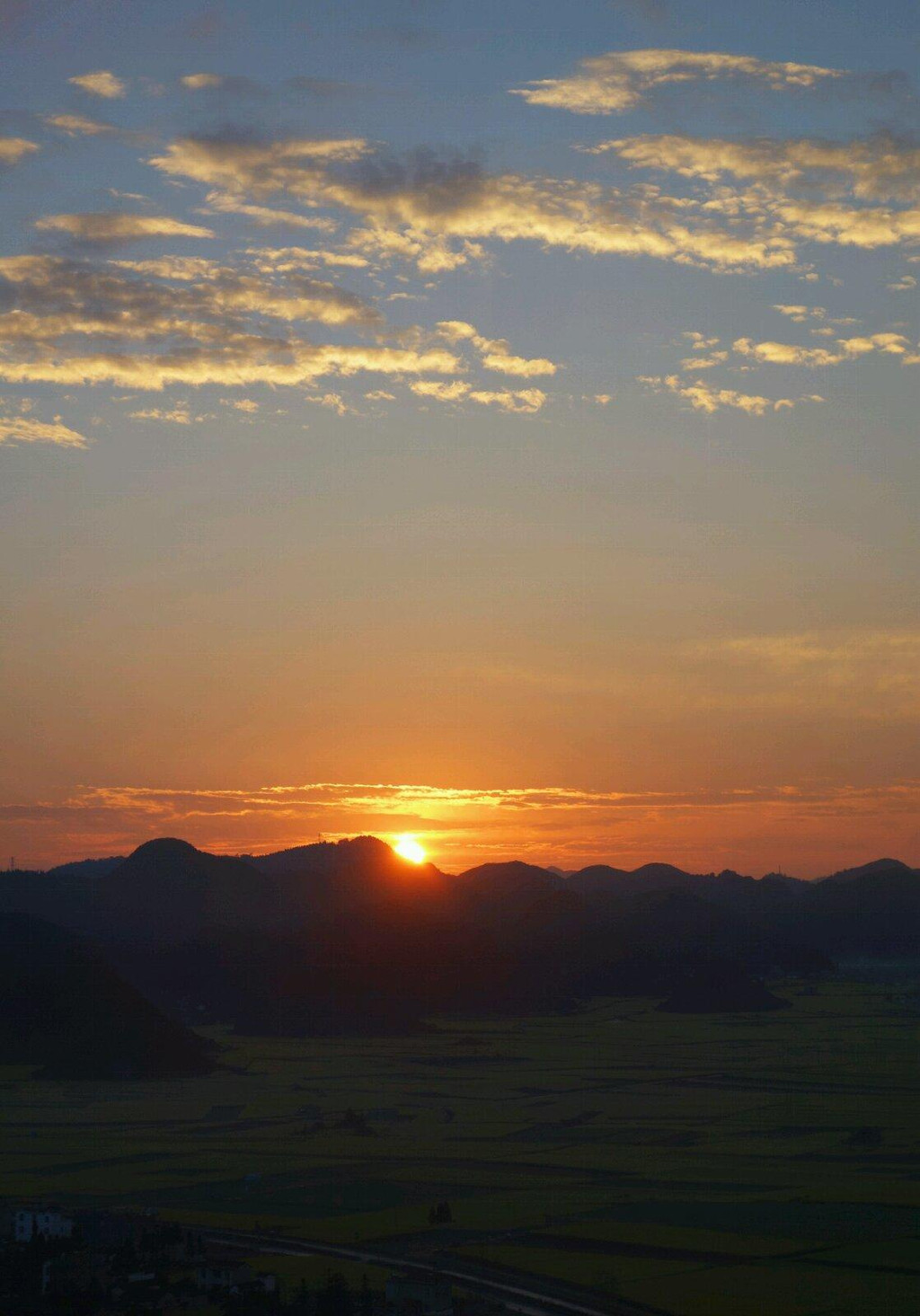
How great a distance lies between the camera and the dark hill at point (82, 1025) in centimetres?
11462

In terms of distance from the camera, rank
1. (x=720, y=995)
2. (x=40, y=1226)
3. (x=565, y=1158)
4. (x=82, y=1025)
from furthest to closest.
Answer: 1. (x=720, y=995)
2. (x=82, y=1025)
3. (x=565, y=1158)
4. (x=40, y=1226)

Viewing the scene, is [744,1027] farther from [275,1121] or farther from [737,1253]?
[737,1253]

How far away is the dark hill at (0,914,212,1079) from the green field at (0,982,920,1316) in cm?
485

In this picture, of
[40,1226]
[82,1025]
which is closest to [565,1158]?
[40,1226]

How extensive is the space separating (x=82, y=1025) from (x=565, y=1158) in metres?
60.8

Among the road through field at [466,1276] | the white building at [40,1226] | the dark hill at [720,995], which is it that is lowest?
the dark hill at [720,995]

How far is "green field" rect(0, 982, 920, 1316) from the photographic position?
4934cm

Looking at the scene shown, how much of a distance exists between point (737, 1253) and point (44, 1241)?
25.5m

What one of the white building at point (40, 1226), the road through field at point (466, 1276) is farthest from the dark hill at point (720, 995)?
the white building at point (40, 1226)

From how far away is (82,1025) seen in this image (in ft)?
388

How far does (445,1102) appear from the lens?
93.7 m

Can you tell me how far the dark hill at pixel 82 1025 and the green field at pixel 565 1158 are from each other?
15.9 feet

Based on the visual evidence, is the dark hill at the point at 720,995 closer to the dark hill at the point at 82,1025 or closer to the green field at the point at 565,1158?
the green field at the point at 565,1158

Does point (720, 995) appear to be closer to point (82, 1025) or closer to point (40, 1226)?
point (82, 1025)
